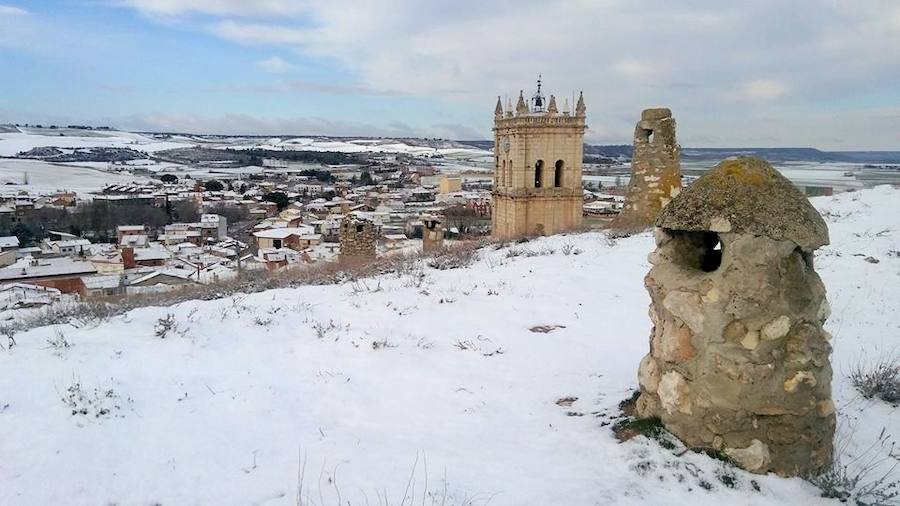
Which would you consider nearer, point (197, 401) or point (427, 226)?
point (197, 401)

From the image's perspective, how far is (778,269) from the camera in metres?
3.65

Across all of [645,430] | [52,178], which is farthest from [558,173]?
[52,178]

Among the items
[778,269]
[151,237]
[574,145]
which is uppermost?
[574,145]

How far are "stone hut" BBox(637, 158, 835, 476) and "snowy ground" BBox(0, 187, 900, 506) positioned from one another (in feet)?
0.74

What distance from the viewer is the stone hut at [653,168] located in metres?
14.4

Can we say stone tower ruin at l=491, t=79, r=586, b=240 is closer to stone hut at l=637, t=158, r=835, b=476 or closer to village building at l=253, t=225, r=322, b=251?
village building at l=253, t=225, r=322, b=251

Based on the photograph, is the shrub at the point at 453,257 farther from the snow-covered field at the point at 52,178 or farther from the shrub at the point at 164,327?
the snow-covered field at the point at 52,178

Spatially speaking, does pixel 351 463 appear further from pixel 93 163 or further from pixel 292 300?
pixel 93 163

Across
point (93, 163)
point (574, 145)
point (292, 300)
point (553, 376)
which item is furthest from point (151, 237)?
point (93, 163)

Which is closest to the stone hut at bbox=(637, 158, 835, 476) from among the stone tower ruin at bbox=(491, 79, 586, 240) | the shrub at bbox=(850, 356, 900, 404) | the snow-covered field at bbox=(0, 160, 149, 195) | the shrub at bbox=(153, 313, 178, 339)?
the shrub at bbox=(850, 356, 900, 404)

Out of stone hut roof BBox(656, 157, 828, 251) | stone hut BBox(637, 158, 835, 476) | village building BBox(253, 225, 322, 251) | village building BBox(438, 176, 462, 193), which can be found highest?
stone hut roof BBox(656, 157, 828, 251)

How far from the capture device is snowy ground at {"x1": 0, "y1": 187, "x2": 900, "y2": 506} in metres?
3.66

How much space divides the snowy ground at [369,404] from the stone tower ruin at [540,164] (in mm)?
28956

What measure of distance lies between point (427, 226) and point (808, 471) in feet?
63.4
